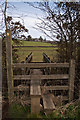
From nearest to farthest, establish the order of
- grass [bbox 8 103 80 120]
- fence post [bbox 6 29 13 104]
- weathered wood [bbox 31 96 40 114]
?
1. weathered wood [bbox 31 96 40 114]
2. grass [bbox 8 103 80 120]
3. fence post [bbox 6 29 13 104]

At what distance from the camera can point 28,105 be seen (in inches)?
116

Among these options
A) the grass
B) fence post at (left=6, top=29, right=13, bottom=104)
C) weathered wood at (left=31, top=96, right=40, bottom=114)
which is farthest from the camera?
fence post at (left=6, top=29, right=13, bottom=104)

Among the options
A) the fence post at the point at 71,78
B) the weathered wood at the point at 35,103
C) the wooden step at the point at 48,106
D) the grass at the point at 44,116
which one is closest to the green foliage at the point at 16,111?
the grass at the point at 44,116

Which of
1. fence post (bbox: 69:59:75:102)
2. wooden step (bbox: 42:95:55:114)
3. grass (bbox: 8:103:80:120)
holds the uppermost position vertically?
fence post (bbox: 69:59:75:102)

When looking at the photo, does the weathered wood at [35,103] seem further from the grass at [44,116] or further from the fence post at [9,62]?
the fence post at [9,62]

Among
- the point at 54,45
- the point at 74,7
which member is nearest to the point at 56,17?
the point at 74,7

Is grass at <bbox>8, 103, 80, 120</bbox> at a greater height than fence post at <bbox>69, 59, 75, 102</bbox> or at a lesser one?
lesser

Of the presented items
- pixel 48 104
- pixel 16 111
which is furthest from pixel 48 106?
pixel 16 111

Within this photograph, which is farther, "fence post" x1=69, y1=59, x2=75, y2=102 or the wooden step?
"fence post" x1=69, y1=59, x2=75, y2=102

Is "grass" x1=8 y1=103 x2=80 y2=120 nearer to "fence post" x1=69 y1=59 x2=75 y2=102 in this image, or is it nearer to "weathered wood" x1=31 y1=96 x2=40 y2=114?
"weathered wood" x1=31 y1=96 x2=40 y2=114

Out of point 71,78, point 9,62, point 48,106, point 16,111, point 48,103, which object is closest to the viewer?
point 48,106

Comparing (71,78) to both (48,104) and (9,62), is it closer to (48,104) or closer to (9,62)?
(48,104)

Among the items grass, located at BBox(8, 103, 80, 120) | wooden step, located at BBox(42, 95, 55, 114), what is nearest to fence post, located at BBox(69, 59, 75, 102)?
grass, located at BBox(8, 103, 80, 120)

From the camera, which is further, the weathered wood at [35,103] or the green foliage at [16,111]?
the green foliage at [16,111]
